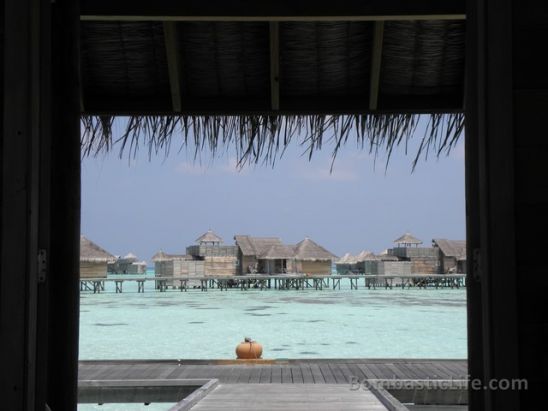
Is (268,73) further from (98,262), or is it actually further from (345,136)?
(98,262)

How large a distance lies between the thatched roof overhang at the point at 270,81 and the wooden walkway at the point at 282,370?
2.31 metres

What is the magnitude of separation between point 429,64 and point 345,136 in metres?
0.51

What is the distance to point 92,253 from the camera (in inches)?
1120

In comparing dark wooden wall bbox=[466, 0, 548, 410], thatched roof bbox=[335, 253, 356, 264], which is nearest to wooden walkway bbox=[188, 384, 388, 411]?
dark wooden wall bbox=[466, 0, 548, 410]

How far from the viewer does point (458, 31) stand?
2.50 metres

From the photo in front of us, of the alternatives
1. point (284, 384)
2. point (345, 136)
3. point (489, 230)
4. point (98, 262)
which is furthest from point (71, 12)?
point (98, 262)

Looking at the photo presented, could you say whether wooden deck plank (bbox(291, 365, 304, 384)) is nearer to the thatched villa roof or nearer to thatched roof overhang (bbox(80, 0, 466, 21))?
thatched roof overhang (bbox(80, 0, 466, 21))

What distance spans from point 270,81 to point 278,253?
2814 centimetres

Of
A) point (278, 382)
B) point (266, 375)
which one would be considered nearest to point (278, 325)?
point (266, 375)

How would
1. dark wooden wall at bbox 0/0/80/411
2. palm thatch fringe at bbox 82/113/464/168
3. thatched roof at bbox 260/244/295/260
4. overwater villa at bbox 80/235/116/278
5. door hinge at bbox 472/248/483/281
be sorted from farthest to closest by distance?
thatched roof at bbox 260/244/295/260 < overwater villa at bbox 80/235/116/278 < palm thatch fringe at bbox 82/113/464/168 < door hinge at bbox 472/248/483/281 < dark wooden wall at bbox 0/0/80/411

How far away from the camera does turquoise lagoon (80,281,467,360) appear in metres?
13.4

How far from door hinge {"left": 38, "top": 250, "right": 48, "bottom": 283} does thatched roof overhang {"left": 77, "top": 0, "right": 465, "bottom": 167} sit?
1314 millimetres

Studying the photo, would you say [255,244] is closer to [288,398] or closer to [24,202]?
[288,398]

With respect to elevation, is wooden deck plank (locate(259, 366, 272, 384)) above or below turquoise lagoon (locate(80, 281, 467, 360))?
above
